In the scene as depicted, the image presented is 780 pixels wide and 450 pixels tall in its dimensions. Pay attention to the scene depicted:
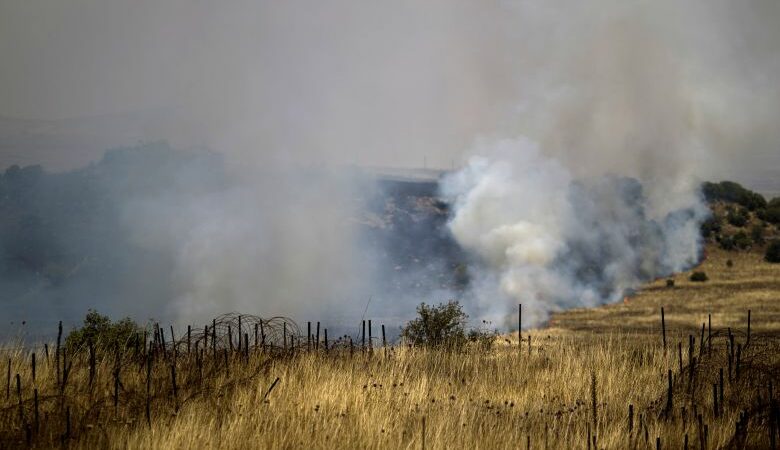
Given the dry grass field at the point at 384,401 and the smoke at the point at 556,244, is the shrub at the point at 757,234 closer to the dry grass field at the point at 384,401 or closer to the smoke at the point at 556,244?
the smoke at the point at 556,244

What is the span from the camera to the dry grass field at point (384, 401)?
842 centimetres

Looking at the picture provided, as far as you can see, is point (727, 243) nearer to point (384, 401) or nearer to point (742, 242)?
point (742, 242)

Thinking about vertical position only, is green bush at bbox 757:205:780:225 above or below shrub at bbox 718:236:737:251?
above

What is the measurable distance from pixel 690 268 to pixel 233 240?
5646 cm

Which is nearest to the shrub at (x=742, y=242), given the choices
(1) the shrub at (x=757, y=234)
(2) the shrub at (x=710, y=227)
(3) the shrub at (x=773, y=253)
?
(1) the shrub at (x=757, y=234)

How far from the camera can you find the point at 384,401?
10.3m

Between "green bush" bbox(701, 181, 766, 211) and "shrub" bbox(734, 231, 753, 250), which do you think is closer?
"shrub" bbox(734, 231, 753, 250)

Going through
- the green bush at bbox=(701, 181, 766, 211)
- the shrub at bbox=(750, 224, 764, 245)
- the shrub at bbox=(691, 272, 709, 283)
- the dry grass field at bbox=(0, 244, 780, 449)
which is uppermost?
the green bush at bbox=(701, 181, 766, 211)

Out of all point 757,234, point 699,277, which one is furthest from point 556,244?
point 757,234

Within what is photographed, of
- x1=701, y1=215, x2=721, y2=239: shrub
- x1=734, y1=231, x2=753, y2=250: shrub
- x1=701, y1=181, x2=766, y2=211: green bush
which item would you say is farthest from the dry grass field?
x1=701, y1=181, x2=766, y2=211: green bush

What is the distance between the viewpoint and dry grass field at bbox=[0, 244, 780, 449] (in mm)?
8422

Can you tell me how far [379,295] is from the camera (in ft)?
241

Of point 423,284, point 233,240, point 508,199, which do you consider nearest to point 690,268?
point 508,199

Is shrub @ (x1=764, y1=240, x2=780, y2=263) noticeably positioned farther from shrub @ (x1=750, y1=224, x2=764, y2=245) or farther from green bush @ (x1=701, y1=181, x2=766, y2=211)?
green bush @ (x1=701, y1=181, x2=766, y2=211)
